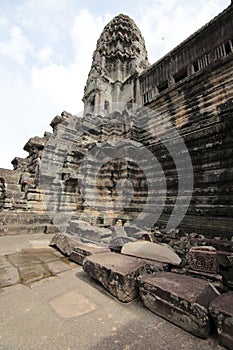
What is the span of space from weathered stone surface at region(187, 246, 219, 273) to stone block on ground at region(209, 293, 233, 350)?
71cm

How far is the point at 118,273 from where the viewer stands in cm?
187

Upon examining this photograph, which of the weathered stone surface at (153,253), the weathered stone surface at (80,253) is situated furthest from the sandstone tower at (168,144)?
the weathered stone surface at (80,253)

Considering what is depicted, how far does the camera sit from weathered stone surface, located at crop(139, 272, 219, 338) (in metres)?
1.30

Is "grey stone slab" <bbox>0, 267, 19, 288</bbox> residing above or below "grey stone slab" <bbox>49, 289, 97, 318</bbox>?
above

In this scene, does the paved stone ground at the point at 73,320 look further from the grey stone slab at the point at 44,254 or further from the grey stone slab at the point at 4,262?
the grey stone slab at the point at 44,254

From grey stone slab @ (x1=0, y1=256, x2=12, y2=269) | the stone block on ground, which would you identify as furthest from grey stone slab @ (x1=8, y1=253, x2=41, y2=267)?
the stone block on ground

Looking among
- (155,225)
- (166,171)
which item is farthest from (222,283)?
(166,171)

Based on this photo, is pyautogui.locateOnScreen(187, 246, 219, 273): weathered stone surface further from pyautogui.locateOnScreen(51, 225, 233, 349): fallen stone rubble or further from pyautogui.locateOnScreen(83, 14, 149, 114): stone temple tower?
pyautogui.locateOnScreen(83, 14, 149, 114): stone temple tower

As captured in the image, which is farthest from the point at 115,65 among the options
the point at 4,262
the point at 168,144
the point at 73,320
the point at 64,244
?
the point at 73,320

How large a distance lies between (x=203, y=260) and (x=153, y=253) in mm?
662

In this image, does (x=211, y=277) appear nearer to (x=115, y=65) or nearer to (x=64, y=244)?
(x=64, y=244)

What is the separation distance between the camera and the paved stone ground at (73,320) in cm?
123

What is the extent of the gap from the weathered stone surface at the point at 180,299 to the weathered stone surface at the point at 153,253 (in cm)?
49

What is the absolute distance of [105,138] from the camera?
9.16 metres
